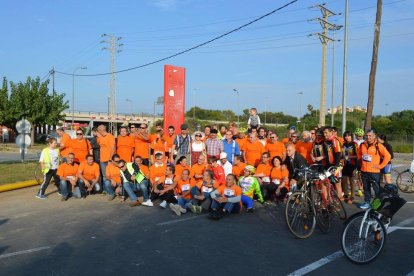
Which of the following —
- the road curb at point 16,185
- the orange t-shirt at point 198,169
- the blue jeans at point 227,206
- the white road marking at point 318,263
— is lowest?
the road curb at point 16,185

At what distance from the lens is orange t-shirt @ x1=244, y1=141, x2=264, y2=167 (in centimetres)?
1106

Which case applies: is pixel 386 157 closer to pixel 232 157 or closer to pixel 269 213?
pixel 269 213

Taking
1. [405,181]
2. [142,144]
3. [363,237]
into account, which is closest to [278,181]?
[142,144]

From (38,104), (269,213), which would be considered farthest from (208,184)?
(38,104)

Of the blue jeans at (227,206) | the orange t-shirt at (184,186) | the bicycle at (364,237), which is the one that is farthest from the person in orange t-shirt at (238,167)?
the bicycle at (364,237)

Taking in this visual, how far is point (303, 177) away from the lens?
7223mm

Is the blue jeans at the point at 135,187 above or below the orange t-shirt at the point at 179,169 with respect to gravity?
below

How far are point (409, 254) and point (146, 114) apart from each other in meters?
99.3

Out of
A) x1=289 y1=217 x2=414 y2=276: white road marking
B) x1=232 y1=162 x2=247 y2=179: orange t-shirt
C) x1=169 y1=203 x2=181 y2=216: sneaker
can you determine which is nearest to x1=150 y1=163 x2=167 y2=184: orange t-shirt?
x1=169 y1=203 x2=181 y2=216: sneaker

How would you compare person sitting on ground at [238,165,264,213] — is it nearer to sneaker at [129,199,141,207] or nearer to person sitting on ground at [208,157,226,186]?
person sitting on ground at [208,157,226,186]

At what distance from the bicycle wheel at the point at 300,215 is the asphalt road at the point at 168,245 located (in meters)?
0.18

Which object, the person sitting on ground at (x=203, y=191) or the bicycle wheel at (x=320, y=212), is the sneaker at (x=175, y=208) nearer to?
the person sitting on ground at (x=203, y=191)

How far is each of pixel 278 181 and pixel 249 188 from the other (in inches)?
36.0

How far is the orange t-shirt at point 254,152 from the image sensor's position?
11062 mm
